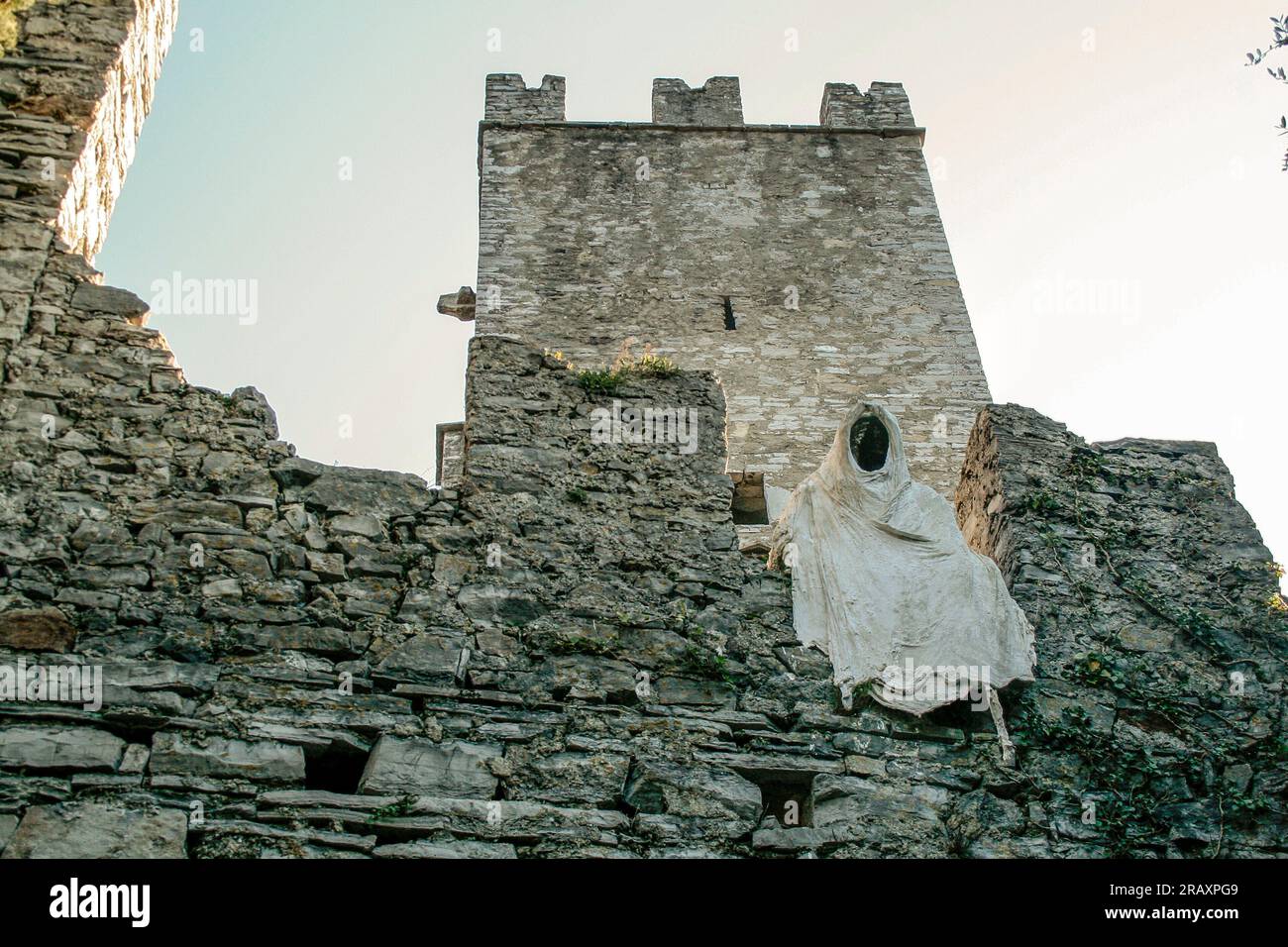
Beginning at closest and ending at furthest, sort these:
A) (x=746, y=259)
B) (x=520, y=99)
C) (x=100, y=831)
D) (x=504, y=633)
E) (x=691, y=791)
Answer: (x=100, y=831)
(x=691, y=791)
(x=504, y=633)
(x=746, y=259)
(x=520, y=99)

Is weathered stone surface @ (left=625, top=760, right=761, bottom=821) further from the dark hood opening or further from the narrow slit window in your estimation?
the narrow slit window

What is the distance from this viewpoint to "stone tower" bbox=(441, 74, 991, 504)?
12.9 metres

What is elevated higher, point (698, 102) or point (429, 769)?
point (698, 102)

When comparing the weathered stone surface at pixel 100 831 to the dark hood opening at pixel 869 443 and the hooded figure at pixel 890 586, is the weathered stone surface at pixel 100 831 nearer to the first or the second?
the hooded figure at pixel 890 586

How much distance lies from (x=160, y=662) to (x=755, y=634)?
2247mm

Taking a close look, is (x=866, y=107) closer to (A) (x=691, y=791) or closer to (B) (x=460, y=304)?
(B) (x=460, y=304)

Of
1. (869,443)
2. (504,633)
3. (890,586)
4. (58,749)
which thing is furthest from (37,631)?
(869,443)

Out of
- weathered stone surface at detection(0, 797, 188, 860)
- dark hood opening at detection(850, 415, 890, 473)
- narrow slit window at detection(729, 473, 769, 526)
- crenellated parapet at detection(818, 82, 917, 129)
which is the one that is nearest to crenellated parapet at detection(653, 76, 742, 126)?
crenellated parapet at detection(818, 82, 917, 129)

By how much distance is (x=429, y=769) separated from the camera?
4.97 metres

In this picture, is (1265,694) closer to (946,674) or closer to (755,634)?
(946,674)

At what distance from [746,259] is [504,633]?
9031 millimetres

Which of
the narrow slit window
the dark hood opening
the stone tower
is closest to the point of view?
the dark hood opening

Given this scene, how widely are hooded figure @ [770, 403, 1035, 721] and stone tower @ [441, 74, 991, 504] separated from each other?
5.28m

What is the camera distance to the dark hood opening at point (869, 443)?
671cm
